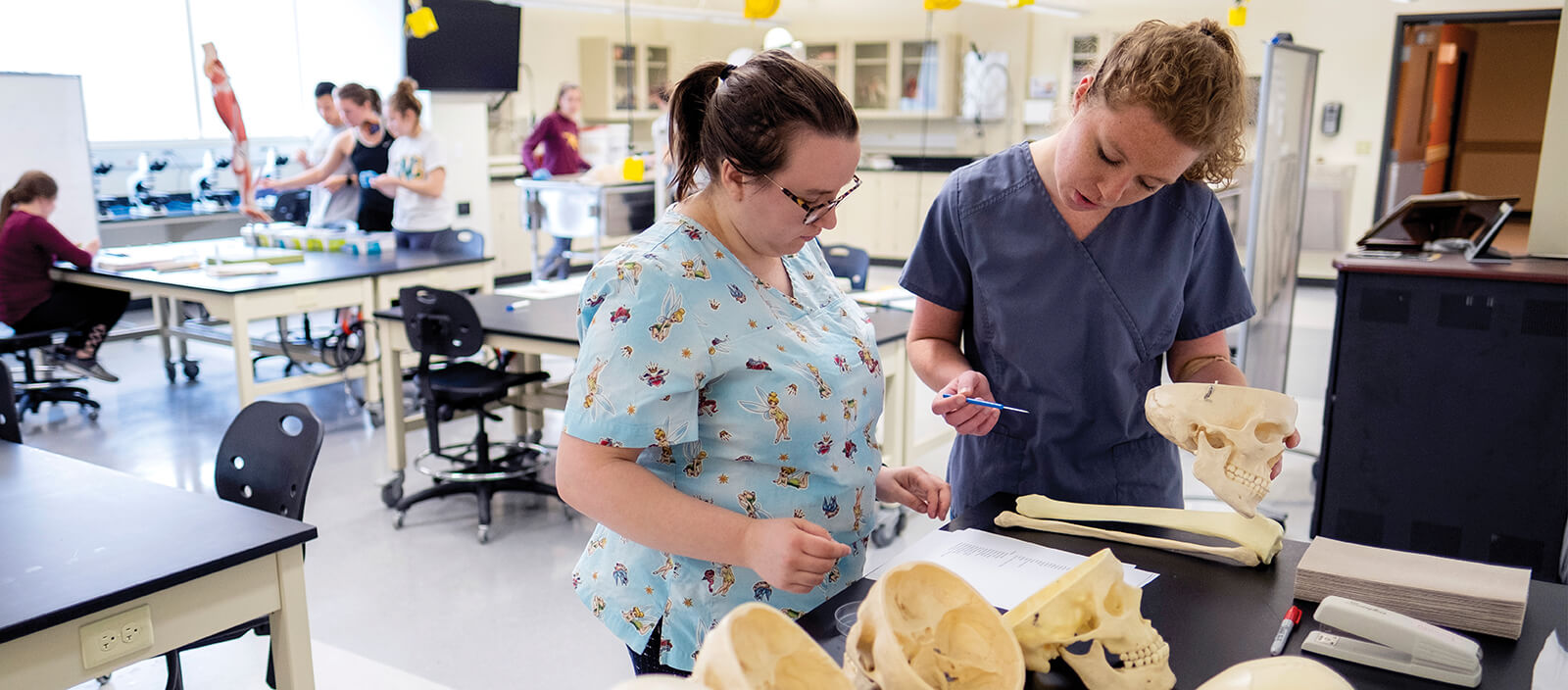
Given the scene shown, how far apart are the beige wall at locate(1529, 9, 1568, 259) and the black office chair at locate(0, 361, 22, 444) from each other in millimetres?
4048

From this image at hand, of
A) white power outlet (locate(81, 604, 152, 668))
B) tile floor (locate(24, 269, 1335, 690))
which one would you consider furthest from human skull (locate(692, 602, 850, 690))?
tile floor (locate(24, 269, 1335, 690))

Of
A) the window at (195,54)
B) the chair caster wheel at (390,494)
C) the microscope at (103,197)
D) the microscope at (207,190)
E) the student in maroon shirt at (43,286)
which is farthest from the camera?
the microscope at (207,190)

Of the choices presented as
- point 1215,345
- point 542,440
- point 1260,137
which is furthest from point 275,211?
point 1215,345

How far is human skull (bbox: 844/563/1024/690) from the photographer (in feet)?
2.94

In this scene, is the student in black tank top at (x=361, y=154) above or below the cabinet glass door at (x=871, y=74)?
below

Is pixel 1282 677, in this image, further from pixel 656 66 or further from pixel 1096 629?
pixel 656 66

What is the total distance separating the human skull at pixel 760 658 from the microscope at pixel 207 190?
7.71 m

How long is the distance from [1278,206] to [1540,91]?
393 inches

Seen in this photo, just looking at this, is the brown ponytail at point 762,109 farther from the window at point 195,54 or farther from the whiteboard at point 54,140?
the whiteboard at point 54,140

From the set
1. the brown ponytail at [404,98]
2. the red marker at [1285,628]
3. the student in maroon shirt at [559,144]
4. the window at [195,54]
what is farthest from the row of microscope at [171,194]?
the red marker at [1285,628]

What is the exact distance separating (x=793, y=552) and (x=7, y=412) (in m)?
2.41

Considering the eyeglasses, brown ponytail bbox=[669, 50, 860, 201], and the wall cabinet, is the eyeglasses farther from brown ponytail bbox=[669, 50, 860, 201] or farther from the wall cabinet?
the wall cabinet

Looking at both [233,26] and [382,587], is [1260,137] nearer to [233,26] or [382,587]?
[382,587]

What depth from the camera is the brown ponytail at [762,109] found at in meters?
1.18
